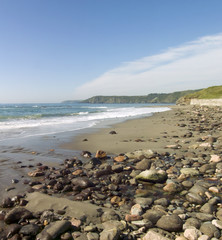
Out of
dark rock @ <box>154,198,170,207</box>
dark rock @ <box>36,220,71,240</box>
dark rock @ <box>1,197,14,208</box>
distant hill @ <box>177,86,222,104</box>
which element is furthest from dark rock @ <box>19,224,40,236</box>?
distant hill @ <box>177,86,222,104</box>

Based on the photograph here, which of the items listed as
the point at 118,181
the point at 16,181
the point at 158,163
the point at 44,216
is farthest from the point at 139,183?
the point at 16,181

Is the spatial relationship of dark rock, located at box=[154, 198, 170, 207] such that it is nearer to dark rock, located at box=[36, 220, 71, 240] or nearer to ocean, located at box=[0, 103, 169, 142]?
dark rock, located at box=[36, 220, 71, 240]

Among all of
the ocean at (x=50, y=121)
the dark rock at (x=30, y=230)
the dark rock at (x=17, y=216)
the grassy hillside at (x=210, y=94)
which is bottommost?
the dark rock at (x=30, y=230)

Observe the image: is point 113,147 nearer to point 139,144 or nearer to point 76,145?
point 139,144

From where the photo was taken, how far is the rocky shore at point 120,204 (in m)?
3.11

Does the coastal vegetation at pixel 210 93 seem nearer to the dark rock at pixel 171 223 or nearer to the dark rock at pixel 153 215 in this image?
the dark rock at pixel 153 215

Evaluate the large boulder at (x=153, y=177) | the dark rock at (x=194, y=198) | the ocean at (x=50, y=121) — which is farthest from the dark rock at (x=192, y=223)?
the ocean at (x=50, y=121)

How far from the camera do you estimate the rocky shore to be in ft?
10.2

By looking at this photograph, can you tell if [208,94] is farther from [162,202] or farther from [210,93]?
[162,202]

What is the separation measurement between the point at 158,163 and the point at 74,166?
9.29ft

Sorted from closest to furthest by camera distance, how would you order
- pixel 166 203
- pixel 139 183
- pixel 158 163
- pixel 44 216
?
pixel 44 216 < pixel 166 203 < pixel 139 183 < pixel 158 163

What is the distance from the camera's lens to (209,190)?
4512mm

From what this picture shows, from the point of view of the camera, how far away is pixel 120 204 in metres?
4.09

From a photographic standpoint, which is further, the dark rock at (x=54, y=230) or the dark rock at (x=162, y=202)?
the dark rock at (x=162, y=202)
